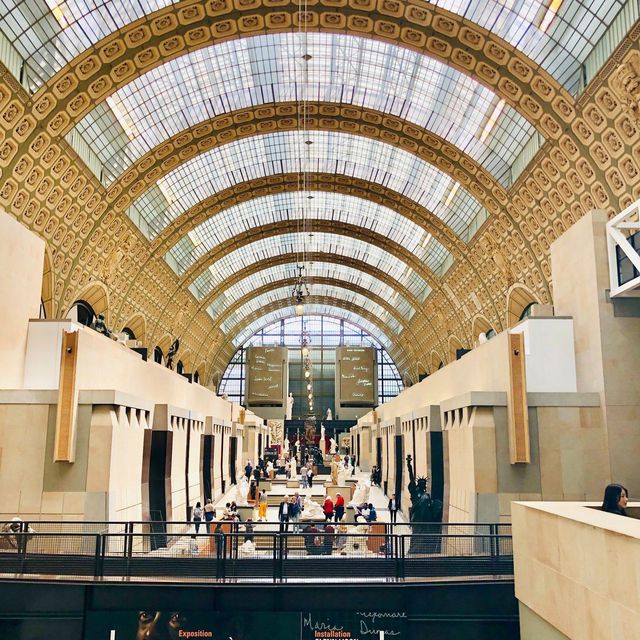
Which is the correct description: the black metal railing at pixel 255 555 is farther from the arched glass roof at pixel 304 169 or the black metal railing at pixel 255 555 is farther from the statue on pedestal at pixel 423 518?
the arched glass roof at pixel 304 169

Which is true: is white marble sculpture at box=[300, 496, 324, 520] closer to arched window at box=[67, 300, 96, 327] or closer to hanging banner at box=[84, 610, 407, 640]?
hanging banner at box=[84, 610, 407, 640]

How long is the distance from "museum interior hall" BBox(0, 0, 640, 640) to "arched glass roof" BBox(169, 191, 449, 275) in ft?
1.71

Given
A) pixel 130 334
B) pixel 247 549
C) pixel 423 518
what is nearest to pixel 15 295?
pixel 247 549

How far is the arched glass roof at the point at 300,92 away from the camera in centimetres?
2861

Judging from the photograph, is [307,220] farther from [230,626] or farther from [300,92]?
[230,626]

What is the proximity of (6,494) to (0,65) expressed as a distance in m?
14.0

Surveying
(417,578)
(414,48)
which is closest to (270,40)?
(414,48)

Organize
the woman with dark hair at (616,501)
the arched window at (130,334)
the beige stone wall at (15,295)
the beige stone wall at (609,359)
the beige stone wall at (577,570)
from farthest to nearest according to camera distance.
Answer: the arched window at (130,334) < the beige stone wall at (15,295) < the beige stone wall at (609,359) < the woman with dark hair at (616,501) < the beige stone wall at (577,570)

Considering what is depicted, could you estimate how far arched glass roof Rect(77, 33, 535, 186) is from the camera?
28.6 metres

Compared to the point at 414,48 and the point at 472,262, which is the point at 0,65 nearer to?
the point at 414,48

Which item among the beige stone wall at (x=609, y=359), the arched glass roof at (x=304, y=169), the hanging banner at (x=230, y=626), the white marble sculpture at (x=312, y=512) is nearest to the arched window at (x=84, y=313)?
the arched glass roof at (x=304, y=169)

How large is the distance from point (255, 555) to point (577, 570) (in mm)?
5512

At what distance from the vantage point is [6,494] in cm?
1453

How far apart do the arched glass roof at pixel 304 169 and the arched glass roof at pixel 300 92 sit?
15.5 feet
